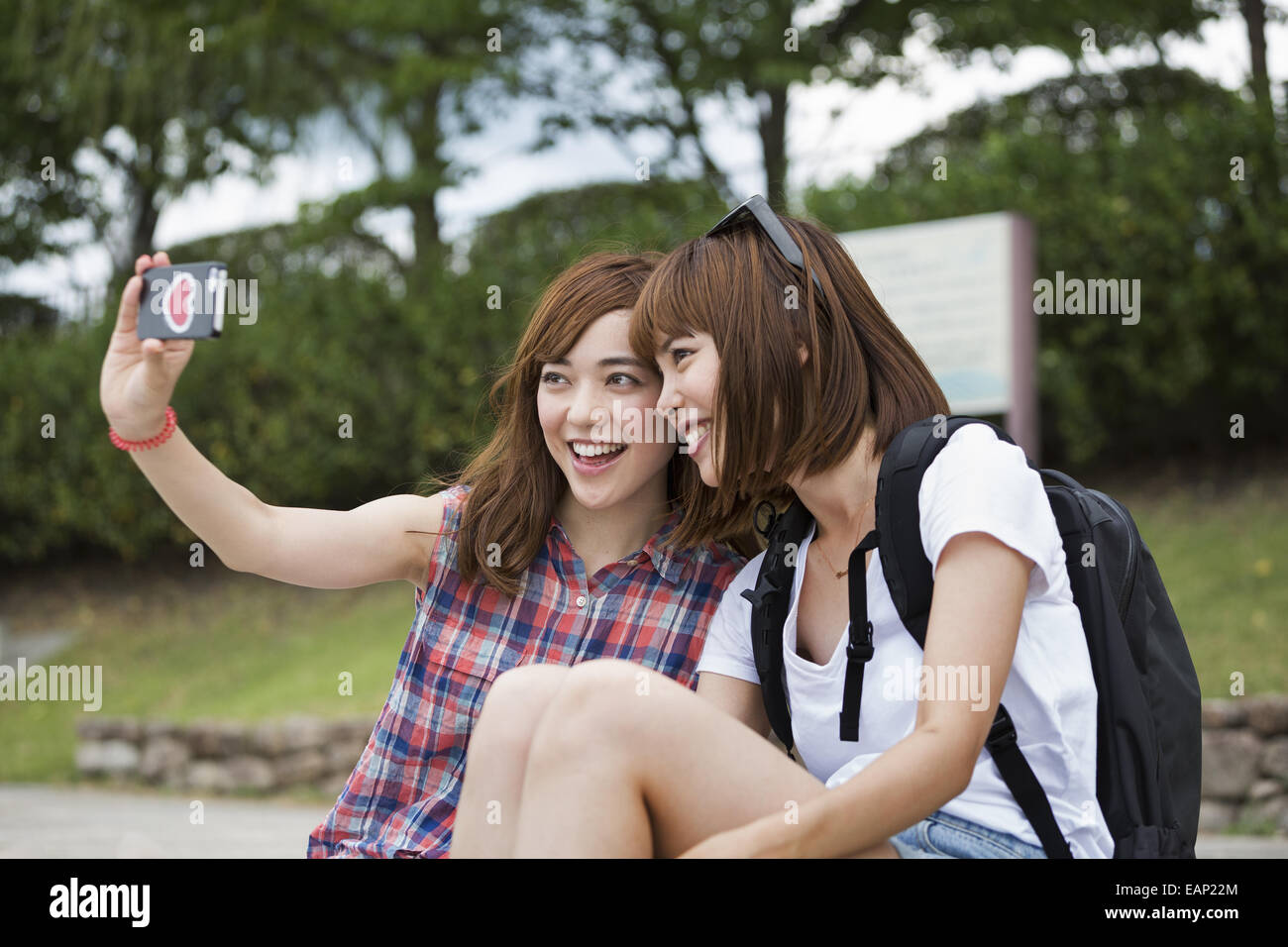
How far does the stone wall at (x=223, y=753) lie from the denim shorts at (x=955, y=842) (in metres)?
5.43

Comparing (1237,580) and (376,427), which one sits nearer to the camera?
(1237,580)

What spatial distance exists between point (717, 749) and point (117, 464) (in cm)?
1055

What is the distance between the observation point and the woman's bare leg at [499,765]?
190cm

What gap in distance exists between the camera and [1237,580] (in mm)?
6844

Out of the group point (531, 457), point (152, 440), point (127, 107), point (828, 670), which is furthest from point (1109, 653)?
point (127, 107)

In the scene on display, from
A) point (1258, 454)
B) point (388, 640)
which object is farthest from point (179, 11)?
point (1258, 454)

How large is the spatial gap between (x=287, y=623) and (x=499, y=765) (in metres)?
8.70

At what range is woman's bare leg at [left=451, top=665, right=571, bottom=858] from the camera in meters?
1.90

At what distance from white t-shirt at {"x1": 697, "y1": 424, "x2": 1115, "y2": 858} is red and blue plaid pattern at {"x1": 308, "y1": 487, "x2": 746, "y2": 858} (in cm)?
59

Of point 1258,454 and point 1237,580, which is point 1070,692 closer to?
point 1237,580

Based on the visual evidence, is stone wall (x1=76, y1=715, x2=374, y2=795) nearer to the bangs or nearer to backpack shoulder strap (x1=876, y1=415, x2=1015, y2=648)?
the bangs

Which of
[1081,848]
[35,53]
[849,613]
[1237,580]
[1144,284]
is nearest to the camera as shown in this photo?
[1081,848]

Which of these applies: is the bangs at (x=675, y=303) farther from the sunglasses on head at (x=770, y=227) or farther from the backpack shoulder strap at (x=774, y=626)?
the backpack shoulder strap at (x=774, y=626)

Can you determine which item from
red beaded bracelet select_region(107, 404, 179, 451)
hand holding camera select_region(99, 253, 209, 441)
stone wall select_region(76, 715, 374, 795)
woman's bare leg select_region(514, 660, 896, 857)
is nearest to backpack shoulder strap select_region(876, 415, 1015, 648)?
woman's bare leg select_region(514, 660, 896, 857)
